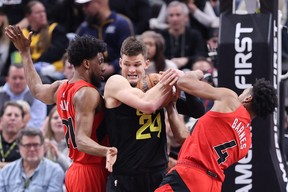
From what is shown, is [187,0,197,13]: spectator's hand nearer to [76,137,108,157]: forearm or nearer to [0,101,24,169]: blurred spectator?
[0,101,24,169]: blurred spectator

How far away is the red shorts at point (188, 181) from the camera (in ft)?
27.2

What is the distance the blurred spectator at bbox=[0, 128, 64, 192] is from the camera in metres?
10.9

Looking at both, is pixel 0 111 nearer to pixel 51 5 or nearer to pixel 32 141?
pixel 32 141

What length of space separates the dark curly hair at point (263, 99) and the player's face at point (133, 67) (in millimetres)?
1064

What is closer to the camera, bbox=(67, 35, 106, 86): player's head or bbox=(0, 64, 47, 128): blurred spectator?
bbox=(67, 35, 106, 86): player's head

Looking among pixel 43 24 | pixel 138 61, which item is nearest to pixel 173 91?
pixel 138 61

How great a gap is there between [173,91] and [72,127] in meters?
1.02

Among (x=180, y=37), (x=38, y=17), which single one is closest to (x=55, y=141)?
(x=38, y=17)

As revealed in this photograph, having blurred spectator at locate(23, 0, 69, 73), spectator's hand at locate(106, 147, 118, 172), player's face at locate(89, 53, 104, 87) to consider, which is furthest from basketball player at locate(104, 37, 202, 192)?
blurred spectator at locate(23, 0, 69, 73)

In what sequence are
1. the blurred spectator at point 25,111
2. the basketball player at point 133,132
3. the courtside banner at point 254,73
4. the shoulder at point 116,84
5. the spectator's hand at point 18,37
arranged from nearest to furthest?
the shoulder at point 116,84 < the basketball player at point 133,132 < the spectator's hand at point 18,37 < the courtside banner at point 254,73 < the blurred spectator at point 25,111

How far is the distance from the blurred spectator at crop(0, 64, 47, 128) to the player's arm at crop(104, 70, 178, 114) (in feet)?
14.4

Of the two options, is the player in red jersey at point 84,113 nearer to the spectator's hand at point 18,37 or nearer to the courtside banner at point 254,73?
the spectator's hand at point 18,37

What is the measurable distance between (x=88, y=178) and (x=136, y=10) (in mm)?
6588

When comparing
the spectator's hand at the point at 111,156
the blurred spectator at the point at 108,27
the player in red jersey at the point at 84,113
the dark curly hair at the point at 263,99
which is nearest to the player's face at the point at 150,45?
the blurred spectator at the point at 108,27
